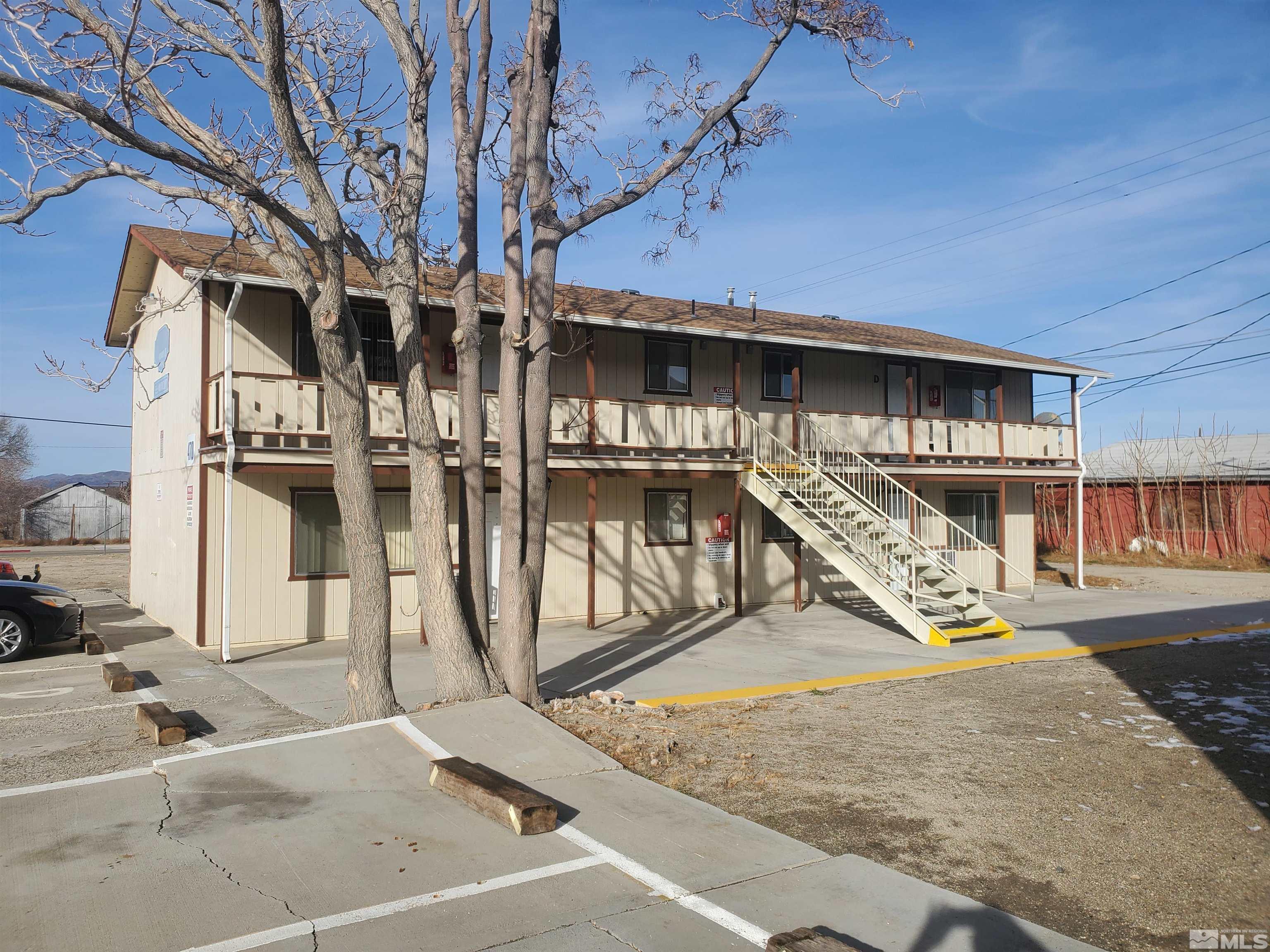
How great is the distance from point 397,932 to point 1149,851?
4070mm

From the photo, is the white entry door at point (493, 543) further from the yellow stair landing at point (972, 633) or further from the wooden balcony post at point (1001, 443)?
the wooden balcony post at point (1001, 443)

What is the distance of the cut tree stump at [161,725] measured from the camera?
310 inches

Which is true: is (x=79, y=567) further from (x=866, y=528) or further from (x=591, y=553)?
(x=866, y=528)

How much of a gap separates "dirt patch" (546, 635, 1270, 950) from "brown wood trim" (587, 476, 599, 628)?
572 cm

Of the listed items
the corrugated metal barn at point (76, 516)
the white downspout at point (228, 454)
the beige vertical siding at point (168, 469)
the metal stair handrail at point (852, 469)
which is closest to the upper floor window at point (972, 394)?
the metal stair handrail at point (852, 469)

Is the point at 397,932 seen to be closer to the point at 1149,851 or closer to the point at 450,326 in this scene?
the point at 1149,851

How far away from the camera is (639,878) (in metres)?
4.85

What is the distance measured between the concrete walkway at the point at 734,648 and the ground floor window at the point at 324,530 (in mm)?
1141

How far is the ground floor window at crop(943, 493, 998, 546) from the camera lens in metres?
21.4

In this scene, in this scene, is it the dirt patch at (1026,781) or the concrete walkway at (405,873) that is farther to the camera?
the dirt patch at (1026,781)

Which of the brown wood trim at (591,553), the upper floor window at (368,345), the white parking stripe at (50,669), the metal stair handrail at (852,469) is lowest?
the white parking stripe at (50,669)

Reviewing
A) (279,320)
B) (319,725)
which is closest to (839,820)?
(319,725)

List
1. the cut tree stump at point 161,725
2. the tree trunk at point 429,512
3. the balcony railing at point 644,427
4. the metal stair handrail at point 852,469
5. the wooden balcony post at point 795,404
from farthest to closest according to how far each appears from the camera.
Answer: the wooden balcony post at point 795,404
the metal stair handrail at point 852,469
the balcony railing at point 644,427
the tree trunk at point 429,512
the cut tree stump at point 161,725

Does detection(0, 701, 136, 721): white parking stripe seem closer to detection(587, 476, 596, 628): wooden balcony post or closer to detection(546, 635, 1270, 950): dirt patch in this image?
detection(546, 635, 1270, 950): dirt patch
